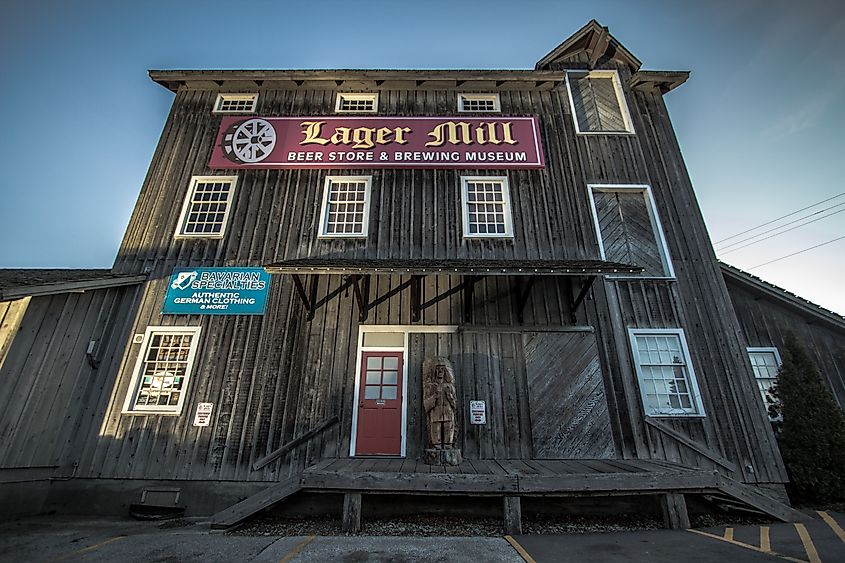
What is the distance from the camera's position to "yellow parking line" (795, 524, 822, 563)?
4.58m

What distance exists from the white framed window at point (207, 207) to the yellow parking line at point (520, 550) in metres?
9.97

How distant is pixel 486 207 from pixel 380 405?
247 inches

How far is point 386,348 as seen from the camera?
9352 mm

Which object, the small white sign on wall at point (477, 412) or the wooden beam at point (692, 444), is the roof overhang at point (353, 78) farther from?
the wooden beam at point (692, 444)

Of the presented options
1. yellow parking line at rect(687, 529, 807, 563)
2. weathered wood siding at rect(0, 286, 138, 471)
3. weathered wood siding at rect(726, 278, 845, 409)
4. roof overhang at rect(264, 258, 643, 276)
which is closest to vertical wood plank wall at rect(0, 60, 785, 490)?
weathered wood siding at rect(0, 286, 138, 471)

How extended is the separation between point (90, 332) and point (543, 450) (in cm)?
1120

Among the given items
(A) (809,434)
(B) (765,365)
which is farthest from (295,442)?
(B) (765,365)

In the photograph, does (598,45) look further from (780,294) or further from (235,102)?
(235,102)

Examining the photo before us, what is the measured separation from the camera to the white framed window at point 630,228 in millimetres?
10406

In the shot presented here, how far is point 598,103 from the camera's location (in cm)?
1277

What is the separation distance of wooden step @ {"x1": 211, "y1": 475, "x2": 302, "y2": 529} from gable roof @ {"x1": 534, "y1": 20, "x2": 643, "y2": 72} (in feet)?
47.6

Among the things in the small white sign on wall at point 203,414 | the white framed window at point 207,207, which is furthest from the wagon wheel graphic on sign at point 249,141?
the small white sign on wall at point 203,414

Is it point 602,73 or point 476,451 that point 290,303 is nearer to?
point 476,451

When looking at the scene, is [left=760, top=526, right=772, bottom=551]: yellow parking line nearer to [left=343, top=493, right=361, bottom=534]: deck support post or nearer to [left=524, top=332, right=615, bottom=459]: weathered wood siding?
[left=524, top=332, right=615, bottom=459]: weathered wood siding
